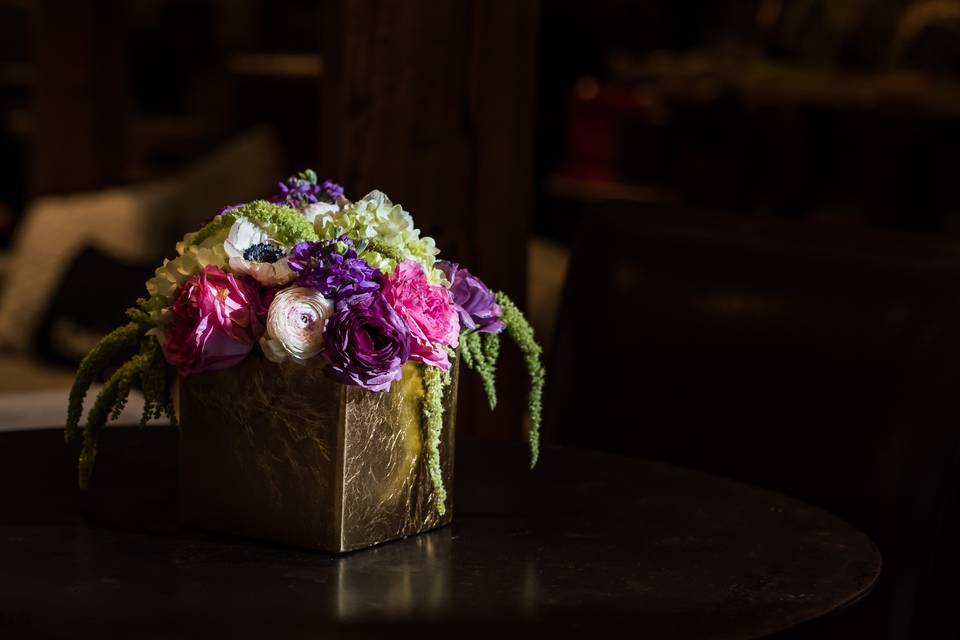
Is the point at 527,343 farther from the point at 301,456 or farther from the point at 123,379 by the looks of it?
the point at 123,379

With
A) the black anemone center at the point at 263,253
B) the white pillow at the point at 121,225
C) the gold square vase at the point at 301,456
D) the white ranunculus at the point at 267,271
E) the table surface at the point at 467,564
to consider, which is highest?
the black anemone center at the point at 263,253

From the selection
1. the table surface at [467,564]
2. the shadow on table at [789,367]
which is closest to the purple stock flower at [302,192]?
the table surface at [467,564]

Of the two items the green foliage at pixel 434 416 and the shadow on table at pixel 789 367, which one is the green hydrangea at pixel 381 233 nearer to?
the green foliage at pixel 434 416

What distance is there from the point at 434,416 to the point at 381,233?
161mm

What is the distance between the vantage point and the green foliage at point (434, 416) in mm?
1291

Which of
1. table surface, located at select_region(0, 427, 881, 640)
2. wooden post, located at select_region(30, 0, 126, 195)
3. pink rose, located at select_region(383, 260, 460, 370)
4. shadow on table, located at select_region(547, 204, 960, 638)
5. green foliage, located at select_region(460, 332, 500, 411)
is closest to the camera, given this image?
table surface, located at select_region(0, 427, 881, 640)

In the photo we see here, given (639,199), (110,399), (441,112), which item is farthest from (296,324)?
(639,199)

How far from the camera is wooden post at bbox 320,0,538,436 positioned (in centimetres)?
230

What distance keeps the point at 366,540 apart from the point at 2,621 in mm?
315

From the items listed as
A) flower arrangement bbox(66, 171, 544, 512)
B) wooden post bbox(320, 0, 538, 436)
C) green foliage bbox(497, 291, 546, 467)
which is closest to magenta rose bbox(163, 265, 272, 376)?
flower arrangement bbox(66, 171, 544, 512)

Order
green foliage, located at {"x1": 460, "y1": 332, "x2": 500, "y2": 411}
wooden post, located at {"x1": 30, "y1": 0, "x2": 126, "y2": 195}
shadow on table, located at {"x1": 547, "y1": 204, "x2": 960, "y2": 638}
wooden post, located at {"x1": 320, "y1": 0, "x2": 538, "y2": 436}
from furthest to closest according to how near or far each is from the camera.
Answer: wooden post, located at {"x1": 30, "y1": 0, "x2": 126, "y2": 195} → wooden post, located at {"x1": 320, "y1": 0, "x2": 538, "y2": 436} → shadow on table, located at {"x1": 547, "y1": 204, "x2": 960, "y2": 638} → green foliage, located at {"x1": 460, "y1": 332, "x2": 500, "y2": 411}

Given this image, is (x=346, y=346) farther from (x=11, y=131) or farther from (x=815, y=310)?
(x=11, y=131)

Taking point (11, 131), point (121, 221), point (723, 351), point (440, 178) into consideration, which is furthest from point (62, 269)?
point (11, 131)

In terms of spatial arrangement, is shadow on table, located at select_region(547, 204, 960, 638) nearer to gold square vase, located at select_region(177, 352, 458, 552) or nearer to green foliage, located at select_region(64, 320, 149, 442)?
gold square vase, located at select_region(177, 352, 458, 552)
